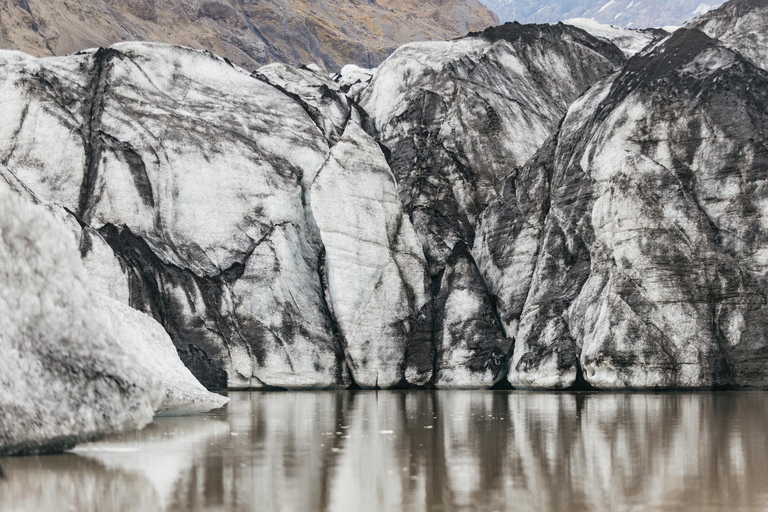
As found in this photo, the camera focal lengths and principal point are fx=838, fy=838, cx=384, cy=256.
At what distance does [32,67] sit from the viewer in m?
29.7

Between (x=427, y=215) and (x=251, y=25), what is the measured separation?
95413 millimetres

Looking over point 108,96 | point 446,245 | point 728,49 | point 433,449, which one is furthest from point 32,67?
point 433,449

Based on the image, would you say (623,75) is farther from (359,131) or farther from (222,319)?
(222,319)

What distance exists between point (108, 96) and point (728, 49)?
66.9ft

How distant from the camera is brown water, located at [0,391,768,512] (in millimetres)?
5922

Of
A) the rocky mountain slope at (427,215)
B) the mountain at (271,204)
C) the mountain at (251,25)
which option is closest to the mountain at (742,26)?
the rocky mountain slope at (427,215)

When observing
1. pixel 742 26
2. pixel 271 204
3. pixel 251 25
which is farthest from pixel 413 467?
pixel 251 25

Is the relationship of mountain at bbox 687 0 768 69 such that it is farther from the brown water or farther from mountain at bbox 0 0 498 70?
mountain at bbox 0 0 498 70

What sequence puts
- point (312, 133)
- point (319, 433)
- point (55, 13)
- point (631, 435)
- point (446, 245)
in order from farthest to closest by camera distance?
point (55, 13) → point (312, 133) → point (446, 245) → point (319, 433) → point (631, 435)

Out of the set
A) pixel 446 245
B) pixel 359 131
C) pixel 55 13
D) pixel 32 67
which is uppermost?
pixel 55 13

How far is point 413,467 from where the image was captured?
7.54 m

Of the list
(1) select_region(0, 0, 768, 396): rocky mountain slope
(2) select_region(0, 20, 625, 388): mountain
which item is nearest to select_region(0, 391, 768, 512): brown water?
(1) select_region(0, 0, 768, 396): rocky mountain slope

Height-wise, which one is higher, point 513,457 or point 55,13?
point 55,13

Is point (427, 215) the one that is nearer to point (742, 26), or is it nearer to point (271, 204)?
point (271, 204)
